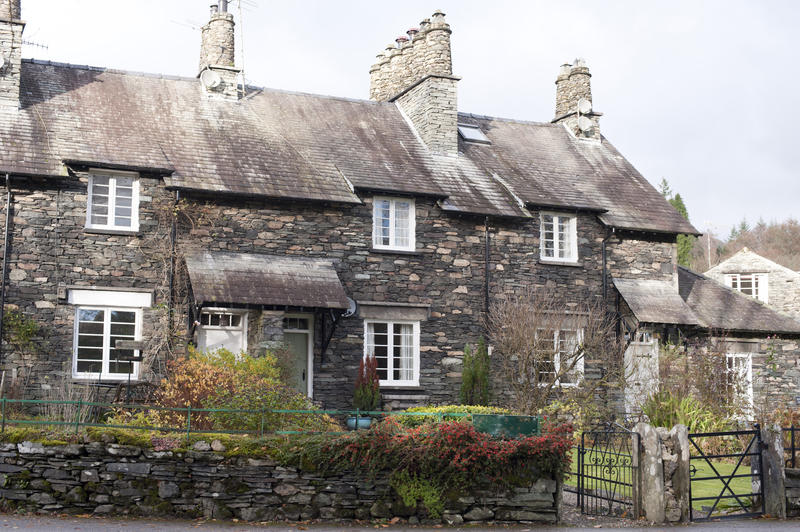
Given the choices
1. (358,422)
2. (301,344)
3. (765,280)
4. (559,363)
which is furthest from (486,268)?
(765,280)

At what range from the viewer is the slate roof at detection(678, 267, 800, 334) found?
24.3 metres

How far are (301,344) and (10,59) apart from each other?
29.3ft

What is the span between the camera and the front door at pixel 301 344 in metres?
20.3

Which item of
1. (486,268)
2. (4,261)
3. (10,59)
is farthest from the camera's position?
(486,268)

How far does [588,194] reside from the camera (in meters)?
24.5

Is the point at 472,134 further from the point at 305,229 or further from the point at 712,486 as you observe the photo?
the point at 712,486

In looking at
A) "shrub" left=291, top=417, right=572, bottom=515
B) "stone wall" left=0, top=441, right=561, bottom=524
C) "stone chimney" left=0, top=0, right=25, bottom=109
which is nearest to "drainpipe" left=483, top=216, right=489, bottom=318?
"shrub" left=291, top=417, right=572, bottom=515

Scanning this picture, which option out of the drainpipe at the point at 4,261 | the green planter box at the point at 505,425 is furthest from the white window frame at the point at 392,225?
the green planter box at the point at 505,425

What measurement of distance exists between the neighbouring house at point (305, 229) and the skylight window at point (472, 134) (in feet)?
0.24

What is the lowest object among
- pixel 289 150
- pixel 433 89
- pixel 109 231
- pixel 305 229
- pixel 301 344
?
pixel 301 344

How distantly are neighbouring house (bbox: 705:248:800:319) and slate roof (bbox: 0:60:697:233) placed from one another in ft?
32.2

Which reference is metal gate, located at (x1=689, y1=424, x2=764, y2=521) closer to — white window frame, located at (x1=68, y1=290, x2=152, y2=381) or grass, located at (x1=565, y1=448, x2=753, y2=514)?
grass, located at (x1=565, y1=448, x2=753, y2=514)

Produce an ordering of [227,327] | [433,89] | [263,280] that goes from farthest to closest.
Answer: [433,89] < [227,327] < [263,280]

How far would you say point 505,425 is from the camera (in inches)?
512
